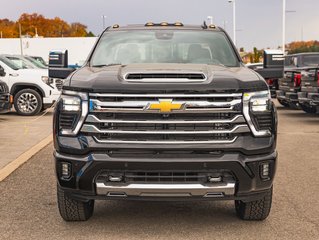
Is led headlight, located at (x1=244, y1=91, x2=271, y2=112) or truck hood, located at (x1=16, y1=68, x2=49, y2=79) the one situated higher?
led headlight, located at (x1=244, y1=91, x2=271, y2=112)

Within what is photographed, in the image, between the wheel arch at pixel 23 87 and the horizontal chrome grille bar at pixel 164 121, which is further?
the wheel arch at pixel 23 87

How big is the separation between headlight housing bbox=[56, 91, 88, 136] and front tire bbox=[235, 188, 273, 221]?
1.77 metres

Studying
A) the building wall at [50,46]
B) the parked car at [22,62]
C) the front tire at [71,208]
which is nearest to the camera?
the front tire at [71,208]

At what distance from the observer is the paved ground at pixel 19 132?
9.81m

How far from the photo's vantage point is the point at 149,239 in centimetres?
506

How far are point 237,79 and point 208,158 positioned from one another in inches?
30.0

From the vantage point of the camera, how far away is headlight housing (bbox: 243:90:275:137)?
494cm

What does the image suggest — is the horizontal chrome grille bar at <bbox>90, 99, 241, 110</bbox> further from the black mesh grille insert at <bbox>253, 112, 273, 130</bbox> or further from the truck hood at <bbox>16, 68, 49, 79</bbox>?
the truck hood at <bbox>16, 68, 49, 79</bbox>

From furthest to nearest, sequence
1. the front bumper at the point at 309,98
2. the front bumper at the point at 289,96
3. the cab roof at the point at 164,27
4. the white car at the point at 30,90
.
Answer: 1. the front bumper at the point at 289,96
2. the white car at the point at 30,90
3. the front bumper at the point at 309,98
4. the cab roof at the point at 164,27

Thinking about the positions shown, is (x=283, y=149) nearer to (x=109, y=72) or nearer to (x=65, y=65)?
(x=65, y=65)

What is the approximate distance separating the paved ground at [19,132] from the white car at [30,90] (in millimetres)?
328

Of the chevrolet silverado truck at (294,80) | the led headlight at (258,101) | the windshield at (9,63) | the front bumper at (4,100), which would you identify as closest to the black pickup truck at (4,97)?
the front bumper at (4,100)

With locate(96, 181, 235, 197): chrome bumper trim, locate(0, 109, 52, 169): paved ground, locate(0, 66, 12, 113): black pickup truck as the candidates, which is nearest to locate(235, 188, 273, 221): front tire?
locate(96, 181, 235, 197): chrome bumper trim

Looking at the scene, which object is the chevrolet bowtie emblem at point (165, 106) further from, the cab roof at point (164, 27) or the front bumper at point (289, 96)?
the front bumper at point (289, 96)
